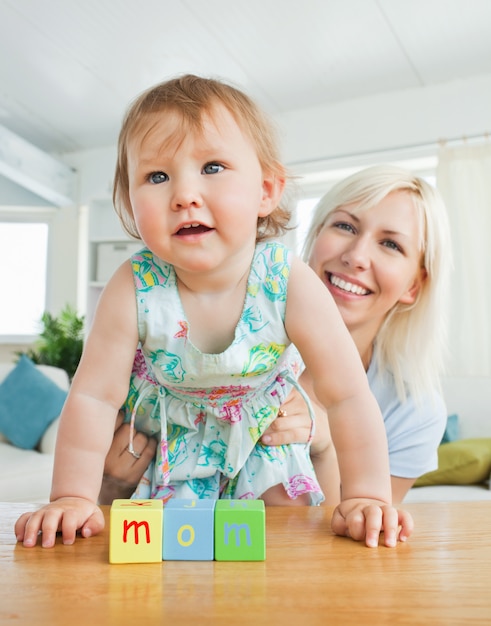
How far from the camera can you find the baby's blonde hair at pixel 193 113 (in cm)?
97

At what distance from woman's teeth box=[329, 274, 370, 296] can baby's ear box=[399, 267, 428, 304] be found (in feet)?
0.52

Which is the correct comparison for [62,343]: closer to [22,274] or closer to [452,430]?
[22,274]

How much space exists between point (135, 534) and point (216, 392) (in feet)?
1.35

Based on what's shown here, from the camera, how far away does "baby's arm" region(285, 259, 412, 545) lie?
0.91 metres

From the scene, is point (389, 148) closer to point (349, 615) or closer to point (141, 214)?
point (141, 214)

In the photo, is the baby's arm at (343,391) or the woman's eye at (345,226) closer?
the baby's arm at (343,391)

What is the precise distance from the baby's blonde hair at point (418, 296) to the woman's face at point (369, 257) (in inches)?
1.0

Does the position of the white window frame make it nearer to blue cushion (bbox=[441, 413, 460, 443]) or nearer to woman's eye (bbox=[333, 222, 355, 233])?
blue cushion (bbox=[441, 413, 460, 443])

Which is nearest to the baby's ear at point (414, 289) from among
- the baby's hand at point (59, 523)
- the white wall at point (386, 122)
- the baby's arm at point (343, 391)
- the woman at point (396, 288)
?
the woman at point (396, 288)

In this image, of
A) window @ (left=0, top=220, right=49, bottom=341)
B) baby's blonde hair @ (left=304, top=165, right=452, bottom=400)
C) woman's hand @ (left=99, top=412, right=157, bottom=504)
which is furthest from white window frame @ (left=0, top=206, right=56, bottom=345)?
woman's hand @ (left=99, top=412, right=157, bottom=504)

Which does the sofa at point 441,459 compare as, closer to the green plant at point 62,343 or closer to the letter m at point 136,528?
the green plant at point 62,343

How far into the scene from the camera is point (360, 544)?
0.75m

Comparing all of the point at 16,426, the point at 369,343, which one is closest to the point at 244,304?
the point at 369,343

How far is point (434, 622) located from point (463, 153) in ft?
16.2
